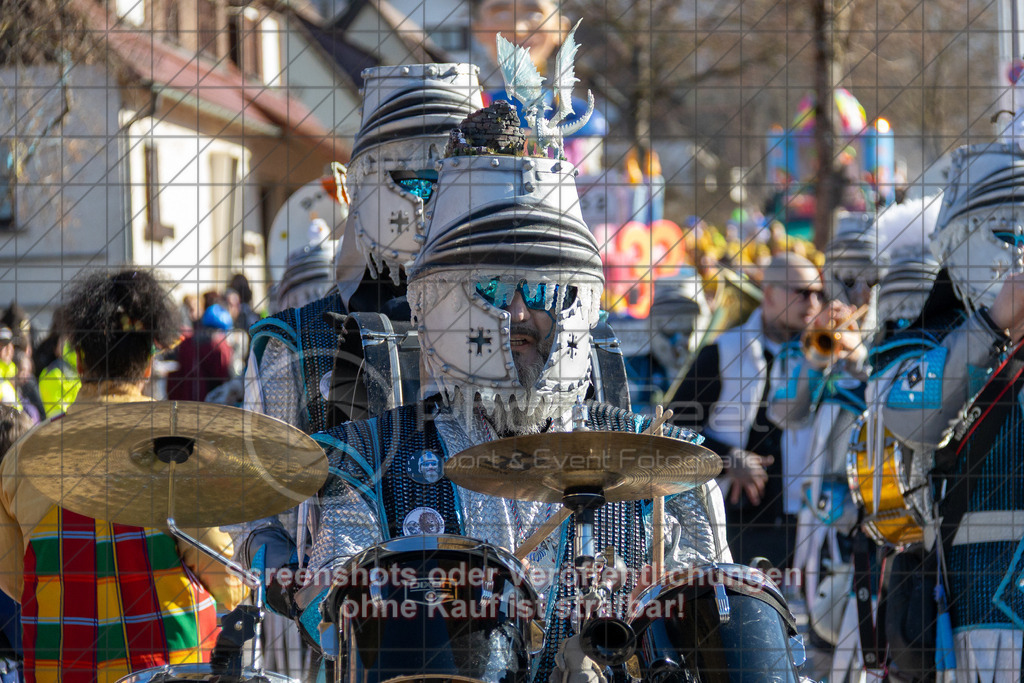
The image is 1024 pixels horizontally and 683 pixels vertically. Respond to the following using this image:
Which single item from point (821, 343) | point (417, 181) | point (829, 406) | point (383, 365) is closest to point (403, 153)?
point (417, 181)

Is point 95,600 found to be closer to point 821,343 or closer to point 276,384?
point 276,384

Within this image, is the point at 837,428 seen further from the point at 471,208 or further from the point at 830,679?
the point at 471,208

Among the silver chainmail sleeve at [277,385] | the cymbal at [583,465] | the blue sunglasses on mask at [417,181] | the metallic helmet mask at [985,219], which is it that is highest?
the blue sunglasses on mask at [417,181]

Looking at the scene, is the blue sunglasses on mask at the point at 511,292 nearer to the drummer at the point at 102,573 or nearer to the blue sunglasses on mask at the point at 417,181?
the drummer at the point at 102,573

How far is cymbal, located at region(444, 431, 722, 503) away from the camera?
116 inches

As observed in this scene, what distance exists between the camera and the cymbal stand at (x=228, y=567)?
286 centimetres

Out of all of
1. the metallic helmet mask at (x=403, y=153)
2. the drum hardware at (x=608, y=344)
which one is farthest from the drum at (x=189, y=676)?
the metallic helmet mask at (x=403, y=153)

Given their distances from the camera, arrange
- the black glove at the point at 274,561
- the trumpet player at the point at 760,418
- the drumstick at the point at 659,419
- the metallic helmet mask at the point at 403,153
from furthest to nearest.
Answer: the trumpet player at the point at 760,418 → the metallic helmet mask at the point at 403,153 → the black glove at the point at 274,561 → the drumstick at the point at 659,419

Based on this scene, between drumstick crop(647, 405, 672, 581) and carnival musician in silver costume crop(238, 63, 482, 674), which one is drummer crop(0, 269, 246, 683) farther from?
drumstick crop(647, 405, 672, 581)

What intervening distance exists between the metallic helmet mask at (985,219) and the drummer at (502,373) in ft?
4.20

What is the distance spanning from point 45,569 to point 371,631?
1169mm

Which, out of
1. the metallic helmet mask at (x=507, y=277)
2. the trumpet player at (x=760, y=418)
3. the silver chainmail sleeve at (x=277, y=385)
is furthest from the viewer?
the trumpet player at (x=760, y=418)

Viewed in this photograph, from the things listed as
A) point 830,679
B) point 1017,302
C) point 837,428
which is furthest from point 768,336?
point 1017,302

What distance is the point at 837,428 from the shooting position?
6074 mm
